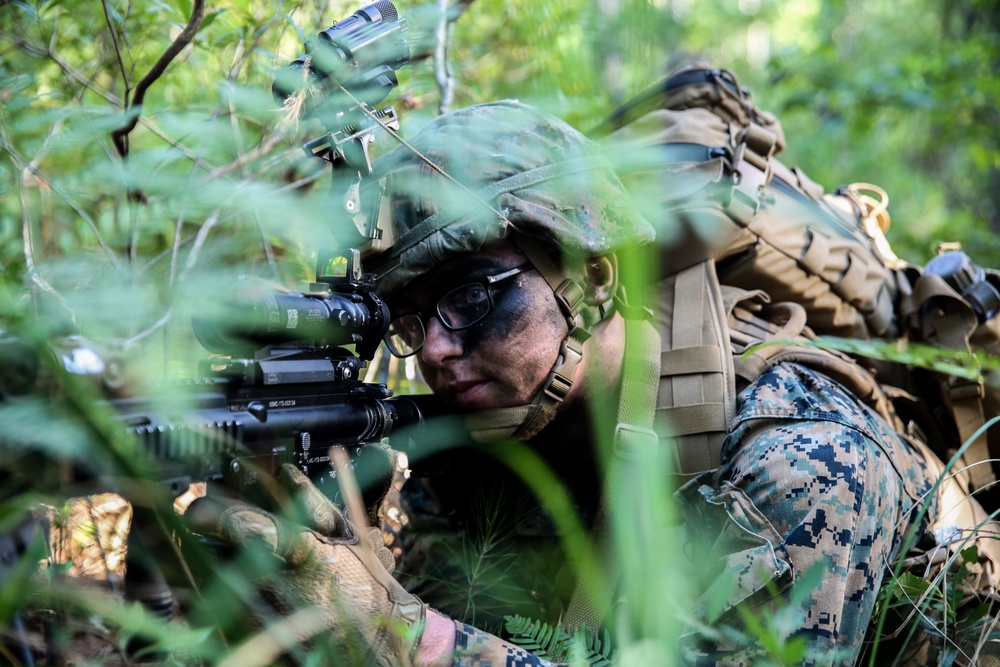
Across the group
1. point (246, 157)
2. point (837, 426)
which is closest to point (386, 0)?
point (246, 157)

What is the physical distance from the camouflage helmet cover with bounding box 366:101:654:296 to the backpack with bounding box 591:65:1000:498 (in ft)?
0.66

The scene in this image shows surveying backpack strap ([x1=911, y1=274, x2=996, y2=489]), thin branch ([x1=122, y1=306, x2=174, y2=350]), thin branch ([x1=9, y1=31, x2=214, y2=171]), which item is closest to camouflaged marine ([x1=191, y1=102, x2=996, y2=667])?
backpack strap ([x1=911, y1=274, x2=996, y2=489])

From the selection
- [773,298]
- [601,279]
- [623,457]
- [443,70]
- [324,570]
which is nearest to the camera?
[324,570]

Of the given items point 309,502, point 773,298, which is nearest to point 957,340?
point 773,298

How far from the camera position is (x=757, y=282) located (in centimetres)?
281

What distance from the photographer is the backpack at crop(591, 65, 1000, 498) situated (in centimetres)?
246

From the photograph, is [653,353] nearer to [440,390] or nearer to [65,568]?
[440,390]

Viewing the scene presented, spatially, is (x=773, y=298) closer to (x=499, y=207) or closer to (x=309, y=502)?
(x=499, y=207)

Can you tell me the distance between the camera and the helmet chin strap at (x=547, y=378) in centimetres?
241

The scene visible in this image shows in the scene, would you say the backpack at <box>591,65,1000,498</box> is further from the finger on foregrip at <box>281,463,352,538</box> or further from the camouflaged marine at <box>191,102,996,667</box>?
the finger on foregrip at <box>281,463,352,538</box>

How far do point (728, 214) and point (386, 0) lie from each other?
1198 mm

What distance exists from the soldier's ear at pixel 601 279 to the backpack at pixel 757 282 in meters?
0.17

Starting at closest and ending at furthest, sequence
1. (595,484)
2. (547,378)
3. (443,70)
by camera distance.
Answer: (547,378) < (595,484) < (443,70)

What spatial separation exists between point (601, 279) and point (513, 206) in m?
0.42
